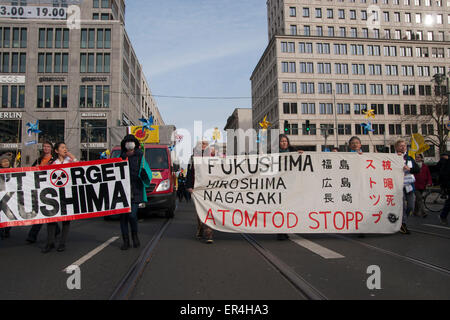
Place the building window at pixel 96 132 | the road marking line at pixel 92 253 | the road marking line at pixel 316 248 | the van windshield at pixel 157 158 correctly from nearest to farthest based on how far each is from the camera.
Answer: the road marking line at pixel 92 253 < the road marking line at pixel 316 248 < the van windshield at pixel 157 158 < the building window at pixel 96 132

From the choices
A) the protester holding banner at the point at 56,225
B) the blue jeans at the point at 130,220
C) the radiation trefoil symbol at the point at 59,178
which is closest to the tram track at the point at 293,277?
the blue jeans at the point at 130,220

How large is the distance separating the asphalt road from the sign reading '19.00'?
49.0 m

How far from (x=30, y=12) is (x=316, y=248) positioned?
53585 millimetres

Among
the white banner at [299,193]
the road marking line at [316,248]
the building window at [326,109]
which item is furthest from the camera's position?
the building window at [326,109]

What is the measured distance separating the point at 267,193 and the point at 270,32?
69.7m

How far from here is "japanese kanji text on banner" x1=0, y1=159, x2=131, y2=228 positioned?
5.89m

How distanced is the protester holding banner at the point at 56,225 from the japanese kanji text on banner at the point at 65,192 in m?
0.15

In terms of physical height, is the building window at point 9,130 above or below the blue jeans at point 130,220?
above

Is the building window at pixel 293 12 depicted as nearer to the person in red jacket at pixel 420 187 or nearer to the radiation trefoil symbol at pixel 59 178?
the person in red jacket at pixel 420 187

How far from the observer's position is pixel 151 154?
35.3 feet

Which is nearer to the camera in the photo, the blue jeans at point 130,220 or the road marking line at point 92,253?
the road marking line at point 92,253

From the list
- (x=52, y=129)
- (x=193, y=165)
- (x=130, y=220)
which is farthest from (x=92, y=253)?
(x=52, y=129)

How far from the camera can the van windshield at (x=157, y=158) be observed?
34.4ft

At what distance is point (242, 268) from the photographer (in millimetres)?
4344
